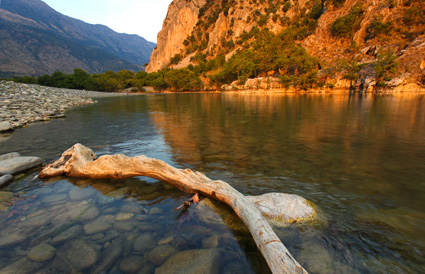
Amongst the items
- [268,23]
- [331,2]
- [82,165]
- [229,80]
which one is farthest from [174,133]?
[268,23]

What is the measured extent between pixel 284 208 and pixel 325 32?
10806 centimetres

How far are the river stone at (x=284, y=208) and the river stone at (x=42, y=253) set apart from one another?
3848 millimetres

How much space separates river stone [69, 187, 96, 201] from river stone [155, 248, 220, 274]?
3237mm

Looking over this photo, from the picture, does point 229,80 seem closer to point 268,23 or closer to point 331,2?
point 268,23

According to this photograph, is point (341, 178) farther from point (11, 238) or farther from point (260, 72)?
point (260, 72)

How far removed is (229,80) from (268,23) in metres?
49.0

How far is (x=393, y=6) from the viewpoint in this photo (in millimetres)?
67688

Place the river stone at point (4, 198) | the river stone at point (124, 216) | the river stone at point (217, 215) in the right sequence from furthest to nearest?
1. the river stone at point (4, 198)
2. the river stone at point (124, 216)
3. the river stone at point (217, 215)

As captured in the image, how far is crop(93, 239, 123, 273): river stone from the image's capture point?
2936 millimetres

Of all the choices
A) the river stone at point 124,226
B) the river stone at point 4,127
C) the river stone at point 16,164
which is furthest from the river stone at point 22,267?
the river stone at point 4,127

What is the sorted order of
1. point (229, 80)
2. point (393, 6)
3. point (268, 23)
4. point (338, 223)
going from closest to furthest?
1. point (338, 223)
2. point (393, 6)
3. point (229, 80)
4. point (268, 23)

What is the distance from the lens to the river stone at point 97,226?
3.75 metres

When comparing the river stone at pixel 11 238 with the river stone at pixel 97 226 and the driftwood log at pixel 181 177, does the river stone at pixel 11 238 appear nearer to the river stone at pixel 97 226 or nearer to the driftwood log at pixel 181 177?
the river stone at pixel 97 226

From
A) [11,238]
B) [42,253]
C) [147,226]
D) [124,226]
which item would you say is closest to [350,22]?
[147,226]
